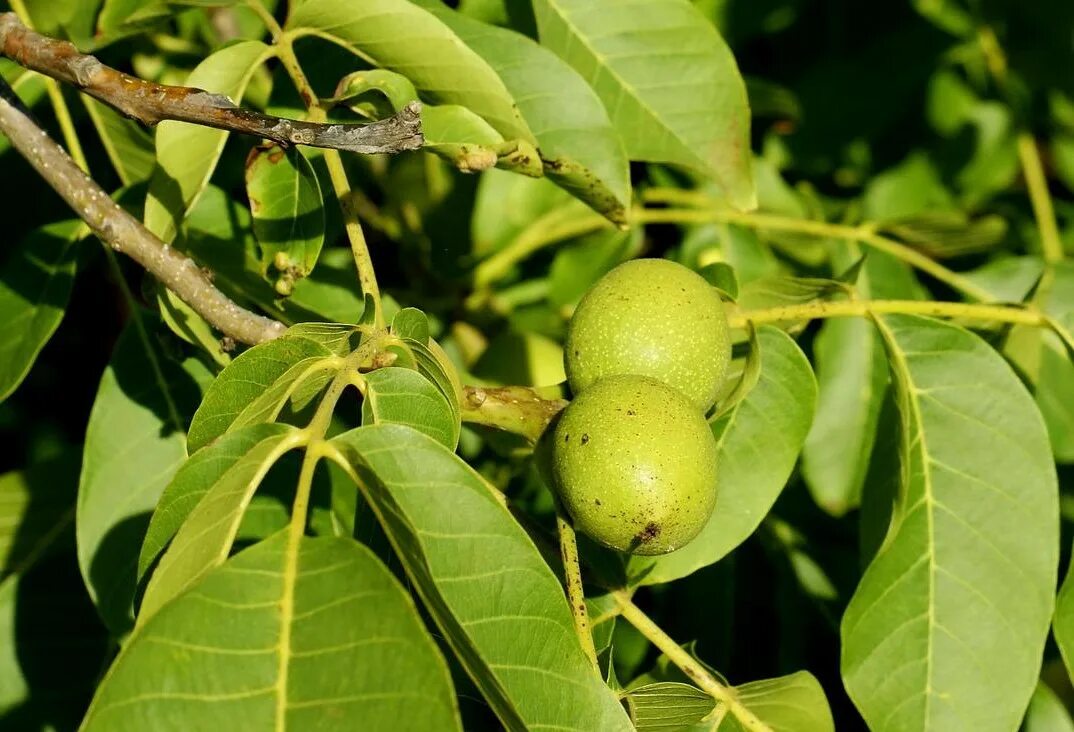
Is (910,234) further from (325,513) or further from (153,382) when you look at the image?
(153,382)

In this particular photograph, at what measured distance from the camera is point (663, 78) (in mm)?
1799

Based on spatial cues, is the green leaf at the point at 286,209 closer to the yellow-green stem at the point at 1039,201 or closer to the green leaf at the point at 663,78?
the green leaf at the point at 663,78

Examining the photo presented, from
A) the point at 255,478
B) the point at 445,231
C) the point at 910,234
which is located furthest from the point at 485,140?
the point at 910,234

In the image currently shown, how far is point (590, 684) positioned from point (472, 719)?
313 mm

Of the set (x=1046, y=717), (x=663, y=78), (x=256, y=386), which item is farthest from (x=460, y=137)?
(x=1046, y=717)

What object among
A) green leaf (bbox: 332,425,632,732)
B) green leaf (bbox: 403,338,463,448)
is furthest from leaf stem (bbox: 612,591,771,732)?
green leaf (bbox: 403,338,463,448)

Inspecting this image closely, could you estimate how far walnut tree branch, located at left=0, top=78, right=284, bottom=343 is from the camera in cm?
142

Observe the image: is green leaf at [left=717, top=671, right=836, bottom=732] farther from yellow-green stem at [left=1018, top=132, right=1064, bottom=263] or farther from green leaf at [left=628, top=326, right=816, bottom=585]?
yellow-green stem at [left=1018, top=132, right=1064, bottom=263]

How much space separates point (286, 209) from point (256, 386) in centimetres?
37

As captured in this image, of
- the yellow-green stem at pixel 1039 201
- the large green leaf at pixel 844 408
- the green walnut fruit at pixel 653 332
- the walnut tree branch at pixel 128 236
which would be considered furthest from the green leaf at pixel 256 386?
the yellow-green stem at pixel 1039 201

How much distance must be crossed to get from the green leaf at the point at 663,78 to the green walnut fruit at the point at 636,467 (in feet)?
1.79

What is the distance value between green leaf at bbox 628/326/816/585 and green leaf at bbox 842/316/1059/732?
0.54 ft

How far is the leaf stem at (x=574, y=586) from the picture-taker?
128 centimetres

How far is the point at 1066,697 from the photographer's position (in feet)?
14.5
